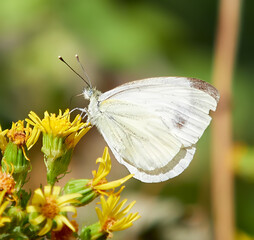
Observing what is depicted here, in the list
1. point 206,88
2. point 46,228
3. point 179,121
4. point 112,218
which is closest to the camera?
point 46,228

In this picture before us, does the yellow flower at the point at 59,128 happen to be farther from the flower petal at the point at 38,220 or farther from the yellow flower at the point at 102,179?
the flower petal at the point at 38,220

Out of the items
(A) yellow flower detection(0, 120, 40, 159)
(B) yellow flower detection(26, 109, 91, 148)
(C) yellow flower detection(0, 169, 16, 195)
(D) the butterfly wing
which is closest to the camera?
(C) yellow flower detection(0, 169, 16, 195)

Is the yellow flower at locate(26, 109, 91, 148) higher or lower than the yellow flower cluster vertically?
higher

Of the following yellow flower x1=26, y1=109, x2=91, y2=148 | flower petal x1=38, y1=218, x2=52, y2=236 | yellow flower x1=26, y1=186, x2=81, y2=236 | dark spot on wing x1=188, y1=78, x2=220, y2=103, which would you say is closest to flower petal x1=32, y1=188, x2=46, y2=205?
yellow flower x1=26, y1=186, x2=81, y2=236

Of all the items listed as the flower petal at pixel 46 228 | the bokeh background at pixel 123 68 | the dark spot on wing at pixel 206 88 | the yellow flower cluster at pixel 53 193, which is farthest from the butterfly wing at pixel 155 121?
the bokeh background at pixel 123 68

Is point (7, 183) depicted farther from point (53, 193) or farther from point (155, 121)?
point (155, 121)

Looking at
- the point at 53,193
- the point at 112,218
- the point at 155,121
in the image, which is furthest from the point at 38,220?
the point at 155,121

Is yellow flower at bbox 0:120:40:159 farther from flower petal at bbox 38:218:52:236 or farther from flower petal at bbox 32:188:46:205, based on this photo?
flower petal at bbox 38:218:52:236

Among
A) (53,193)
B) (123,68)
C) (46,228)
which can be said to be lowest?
(46,228)
